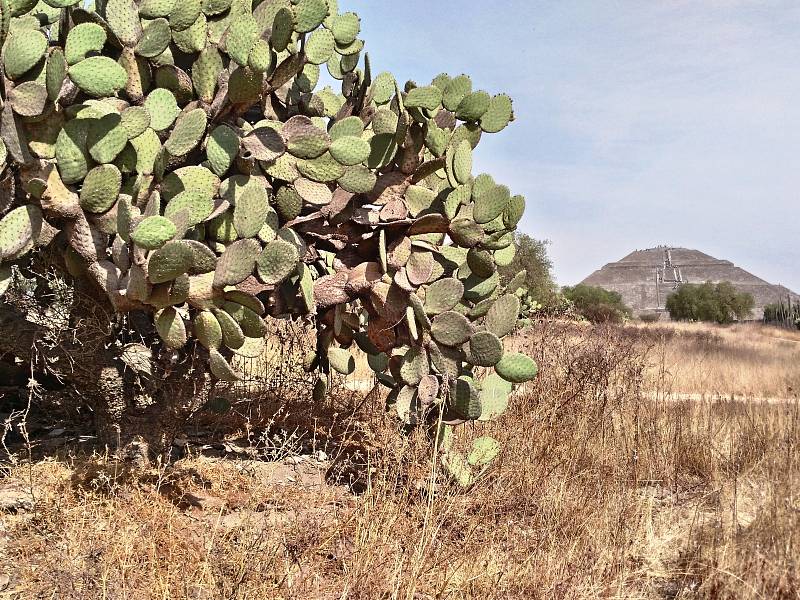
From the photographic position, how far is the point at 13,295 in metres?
3.71

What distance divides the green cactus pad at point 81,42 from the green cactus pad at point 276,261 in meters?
1.02

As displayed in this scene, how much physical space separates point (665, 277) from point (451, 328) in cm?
4593

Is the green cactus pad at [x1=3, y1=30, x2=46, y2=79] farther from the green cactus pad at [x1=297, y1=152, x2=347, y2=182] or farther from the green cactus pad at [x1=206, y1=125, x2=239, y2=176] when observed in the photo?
the green cactus pad at [x1=297, y1=152, x2=347, y2=182]

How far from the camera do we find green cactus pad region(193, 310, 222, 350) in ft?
9.54

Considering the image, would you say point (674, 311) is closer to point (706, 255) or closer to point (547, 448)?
point (706, 255)

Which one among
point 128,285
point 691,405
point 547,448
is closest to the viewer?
point 128,285

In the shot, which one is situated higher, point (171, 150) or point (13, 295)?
point (171, 150)

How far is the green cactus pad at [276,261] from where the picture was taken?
9.47ft

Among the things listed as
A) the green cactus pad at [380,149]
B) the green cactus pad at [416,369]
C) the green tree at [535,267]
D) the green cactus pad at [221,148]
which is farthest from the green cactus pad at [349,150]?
the green tree at [535,267]

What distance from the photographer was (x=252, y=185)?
2941 millimetres

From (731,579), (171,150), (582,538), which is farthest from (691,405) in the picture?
(171,150)

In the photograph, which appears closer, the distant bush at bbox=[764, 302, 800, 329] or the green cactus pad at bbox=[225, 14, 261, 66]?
the green cactus pad at bbox=[225, 14, 261, 66]

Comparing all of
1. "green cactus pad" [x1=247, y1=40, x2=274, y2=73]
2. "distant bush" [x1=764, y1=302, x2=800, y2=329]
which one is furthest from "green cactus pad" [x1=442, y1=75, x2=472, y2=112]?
"distant bush" [x1=764, y1=302, x2=800, y2=329]

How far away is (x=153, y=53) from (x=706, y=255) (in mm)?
51312
